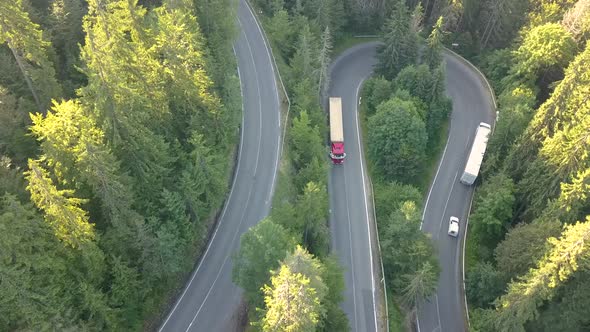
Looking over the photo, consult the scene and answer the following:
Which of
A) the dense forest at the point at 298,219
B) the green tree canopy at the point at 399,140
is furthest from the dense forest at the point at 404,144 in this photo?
the dense forest at the point at 298,219

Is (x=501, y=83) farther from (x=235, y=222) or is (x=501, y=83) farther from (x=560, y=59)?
(x=235, y=222)

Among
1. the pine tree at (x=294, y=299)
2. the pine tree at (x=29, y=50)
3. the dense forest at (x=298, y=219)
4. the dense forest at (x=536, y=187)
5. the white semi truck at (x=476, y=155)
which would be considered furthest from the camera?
the white semi truck at (x=476, y=155)

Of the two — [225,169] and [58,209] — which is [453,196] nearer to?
[225,169]

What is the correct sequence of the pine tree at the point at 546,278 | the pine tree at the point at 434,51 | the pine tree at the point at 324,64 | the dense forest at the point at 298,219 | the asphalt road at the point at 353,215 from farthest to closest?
1. the pine tree at the point at 434,51
2. the pine tree at the point at 324,64
3. the asphalt road at the point at 353,215
4. the pine tree at the point at 546,278
5. the dense forest at the point at 298,219

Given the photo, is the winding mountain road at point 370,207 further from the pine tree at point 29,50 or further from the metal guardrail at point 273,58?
the pine tree at point 29,50

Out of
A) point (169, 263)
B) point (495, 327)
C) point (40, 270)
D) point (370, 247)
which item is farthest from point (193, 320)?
point (495, 327)

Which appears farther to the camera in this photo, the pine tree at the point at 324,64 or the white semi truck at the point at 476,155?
the white semi truck at the point at 476,155

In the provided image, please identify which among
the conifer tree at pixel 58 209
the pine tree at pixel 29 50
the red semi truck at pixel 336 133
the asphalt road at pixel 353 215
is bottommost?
the asphalt road at pixel 353 215

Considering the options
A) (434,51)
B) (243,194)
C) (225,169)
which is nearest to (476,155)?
(434,51)
